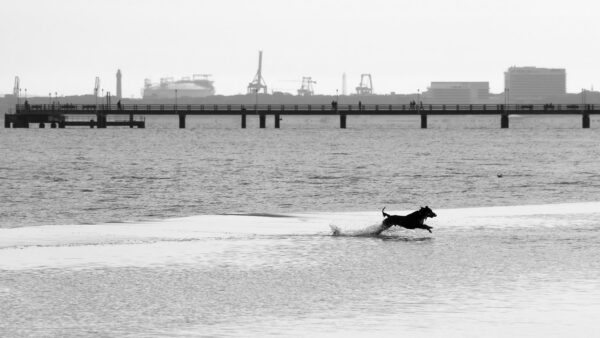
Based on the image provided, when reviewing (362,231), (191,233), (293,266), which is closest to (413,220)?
(362,231)

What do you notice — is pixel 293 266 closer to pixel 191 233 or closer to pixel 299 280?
pixel 299 280

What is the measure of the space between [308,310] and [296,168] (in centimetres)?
6692

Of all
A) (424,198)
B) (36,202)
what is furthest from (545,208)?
(36,202)

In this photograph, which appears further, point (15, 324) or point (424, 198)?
point (424, 198)

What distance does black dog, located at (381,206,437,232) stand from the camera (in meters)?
31.8

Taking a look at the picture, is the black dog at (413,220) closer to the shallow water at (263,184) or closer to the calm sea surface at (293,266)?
the calm sea surface at (293,266)

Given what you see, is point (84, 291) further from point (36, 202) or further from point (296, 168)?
point (296, 168)

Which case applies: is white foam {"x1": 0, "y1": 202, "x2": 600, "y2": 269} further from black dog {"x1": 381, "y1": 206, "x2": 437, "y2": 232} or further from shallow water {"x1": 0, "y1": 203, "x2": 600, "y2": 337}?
black dog {"x1": 381, "y1": 206, "x2": 437, "y2": 232}

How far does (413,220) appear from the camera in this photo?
32281 mm

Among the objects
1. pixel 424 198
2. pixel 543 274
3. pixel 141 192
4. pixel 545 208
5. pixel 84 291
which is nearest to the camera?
pixel 84 291

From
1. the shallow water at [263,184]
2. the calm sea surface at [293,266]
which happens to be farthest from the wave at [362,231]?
the shallow water at [263,184]

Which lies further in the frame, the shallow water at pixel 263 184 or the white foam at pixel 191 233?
the shallow water at pixel 263 184

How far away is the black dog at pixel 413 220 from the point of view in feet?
104

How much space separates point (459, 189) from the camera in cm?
6009
